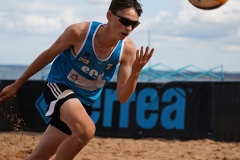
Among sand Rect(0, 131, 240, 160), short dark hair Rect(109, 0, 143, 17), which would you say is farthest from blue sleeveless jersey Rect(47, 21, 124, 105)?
sand Rect(0, 131, 240, 160)

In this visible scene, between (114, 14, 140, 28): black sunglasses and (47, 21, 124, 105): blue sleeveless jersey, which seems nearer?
(114, 14, 140, 28): black sunglasses

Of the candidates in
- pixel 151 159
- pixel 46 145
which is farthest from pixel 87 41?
pixel 151 159

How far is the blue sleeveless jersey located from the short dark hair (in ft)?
0.85

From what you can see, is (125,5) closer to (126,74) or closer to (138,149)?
(126,74)

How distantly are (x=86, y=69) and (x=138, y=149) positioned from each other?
176 inches

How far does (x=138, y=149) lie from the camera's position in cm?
865

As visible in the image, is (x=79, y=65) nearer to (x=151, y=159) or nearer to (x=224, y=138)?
(x=151, y=159)

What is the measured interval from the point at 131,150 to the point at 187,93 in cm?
237

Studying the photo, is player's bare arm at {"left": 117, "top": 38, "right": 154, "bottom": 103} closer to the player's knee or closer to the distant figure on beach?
the distant figure on beach

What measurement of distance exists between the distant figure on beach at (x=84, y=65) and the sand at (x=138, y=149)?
229 cm

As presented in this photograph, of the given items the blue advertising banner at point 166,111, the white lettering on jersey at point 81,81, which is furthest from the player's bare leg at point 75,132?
the blue advertising banner at point 166,111

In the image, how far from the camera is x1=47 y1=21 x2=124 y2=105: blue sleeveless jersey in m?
4.42

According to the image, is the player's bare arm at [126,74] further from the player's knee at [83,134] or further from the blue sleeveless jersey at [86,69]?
the player's knee at [83,134]

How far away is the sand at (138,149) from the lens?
24.6ft
